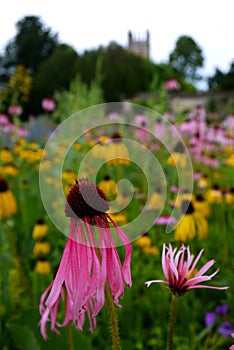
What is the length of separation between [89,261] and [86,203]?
5 centimetres

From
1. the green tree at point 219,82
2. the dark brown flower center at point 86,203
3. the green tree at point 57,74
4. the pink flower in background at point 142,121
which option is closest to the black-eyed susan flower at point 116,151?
the pink flower in background at point 142,121

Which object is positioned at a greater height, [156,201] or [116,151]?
[116,151]

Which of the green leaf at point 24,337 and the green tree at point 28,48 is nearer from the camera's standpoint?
the green leaf at point 24,337

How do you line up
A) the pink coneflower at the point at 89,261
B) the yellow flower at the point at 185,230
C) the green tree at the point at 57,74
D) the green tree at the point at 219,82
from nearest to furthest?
the pink coneflower at the point at 89,261 → the yellow flower at the point at 185,230 → the green tree at the point at 57,74 → the green tree at the point at 219,82

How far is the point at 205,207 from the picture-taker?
4.06 feet

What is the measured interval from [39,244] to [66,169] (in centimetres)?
68

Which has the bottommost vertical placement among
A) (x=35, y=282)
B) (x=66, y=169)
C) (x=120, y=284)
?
(x=35, y=282)

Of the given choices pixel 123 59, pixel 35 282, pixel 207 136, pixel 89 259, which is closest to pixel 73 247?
pixel 89 259

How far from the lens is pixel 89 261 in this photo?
0.34 m

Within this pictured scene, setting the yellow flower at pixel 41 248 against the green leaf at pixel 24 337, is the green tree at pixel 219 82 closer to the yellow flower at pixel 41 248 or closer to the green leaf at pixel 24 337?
the yellow flower at pixel 41 248

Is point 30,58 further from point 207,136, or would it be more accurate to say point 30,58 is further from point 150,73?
point 207,136

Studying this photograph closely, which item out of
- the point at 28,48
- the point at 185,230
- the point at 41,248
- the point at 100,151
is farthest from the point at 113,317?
the point at 28,48

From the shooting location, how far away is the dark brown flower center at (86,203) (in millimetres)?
370

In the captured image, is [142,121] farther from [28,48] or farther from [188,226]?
[28,48]
